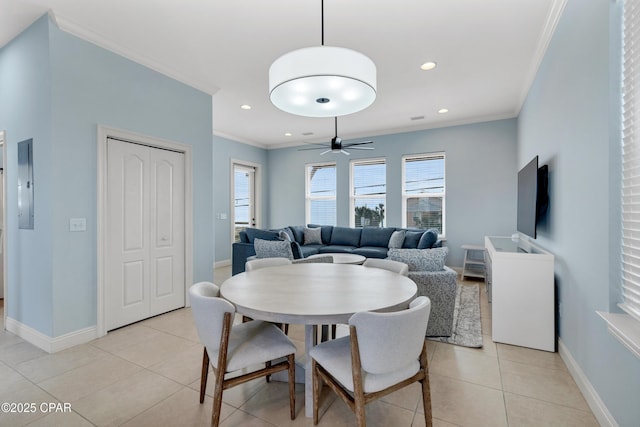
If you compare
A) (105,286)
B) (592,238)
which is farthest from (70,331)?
(592,238)

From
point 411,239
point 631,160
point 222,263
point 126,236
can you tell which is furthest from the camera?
point 222,263

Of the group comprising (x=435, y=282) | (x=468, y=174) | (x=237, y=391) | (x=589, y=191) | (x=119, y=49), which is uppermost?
(x=119, y=49)

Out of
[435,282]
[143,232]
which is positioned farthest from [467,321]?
[143,232]

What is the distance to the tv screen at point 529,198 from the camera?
2.90 m

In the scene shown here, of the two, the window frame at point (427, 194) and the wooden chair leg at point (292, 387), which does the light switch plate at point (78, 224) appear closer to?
the wooden chair leg at point (292, 387)

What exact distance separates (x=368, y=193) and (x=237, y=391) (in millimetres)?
5189

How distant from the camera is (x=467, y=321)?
3.21m

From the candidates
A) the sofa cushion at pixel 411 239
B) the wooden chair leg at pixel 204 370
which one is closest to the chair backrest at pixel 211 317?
the wooden chair leg at pixel 204 370

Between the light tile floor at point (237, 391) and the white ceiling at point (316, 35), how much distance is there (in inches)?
111

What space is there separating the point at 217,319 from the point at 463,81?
4.03m

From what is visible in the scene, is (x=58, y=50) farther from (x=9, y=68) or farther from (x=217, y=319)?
(x=217, y=319)

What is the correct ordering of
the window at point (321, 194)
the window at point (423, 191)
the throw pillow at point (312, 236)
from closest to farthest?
1. the window at point (423, 191)
2. the throw pillow at point (312, 236)
3. the window at point (321, 194)

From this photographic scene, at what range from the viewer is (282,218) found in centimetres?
760

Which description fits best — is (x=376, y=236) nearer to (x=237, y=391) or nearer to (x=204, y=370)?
(x=237, y=391)
